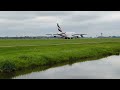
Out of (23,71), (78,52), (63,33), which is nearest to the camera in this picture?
(23,71)

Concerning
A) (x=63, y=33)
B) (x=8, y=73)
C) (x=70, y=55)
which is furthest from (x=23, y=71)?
(x=63, y=33)

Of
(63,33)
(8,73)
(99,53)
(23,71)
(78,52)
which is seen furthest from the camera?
(63,33)
